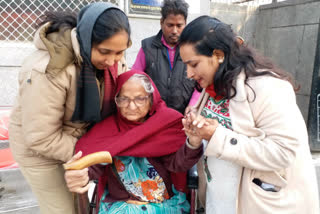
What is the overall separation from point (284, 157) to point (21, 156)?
158 cm

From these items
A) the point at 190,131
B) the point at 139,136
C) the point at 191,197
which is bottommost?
the point at 191,197

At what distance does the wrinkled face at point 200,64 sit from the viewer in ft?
4.47

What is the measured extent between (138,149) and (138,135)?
0.09 m

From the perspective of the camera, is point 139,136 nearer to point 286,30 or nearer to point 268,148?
point 268,148

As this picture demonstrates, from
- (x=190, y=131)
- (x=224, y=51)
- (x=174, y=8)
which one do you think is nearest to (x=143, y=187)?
(x=190, y=131)

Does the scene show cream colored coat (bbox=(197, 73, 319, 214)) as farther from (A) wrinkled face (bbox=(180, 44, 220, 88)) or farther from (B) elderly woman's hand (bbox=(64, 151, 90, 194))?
(B) elderly woman's hand (bbox=(64, 151, 90, 194))

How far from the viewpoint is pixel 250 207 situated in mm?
1363

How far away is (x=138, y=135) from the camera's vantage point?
1770 millimetres

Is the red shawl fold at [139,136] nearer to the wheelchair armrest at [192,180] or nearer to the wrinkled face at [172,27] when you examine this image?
the wheelchair armrest at [192,180]

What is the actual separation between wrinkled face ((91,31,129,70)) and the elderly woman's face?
317 mm

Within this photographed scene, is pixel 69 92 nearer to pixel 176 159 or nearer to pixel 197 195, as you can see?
pixel 176 159

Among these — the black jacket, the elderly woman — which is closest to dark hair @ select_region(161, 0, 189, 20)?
the black jacket

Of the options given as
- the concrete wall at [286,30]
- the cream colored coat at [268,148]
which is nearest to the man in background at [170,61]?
the cream colored coat at [268,148]

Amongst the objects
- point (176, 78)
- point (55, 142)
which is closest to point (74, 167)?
point (55, 142)
